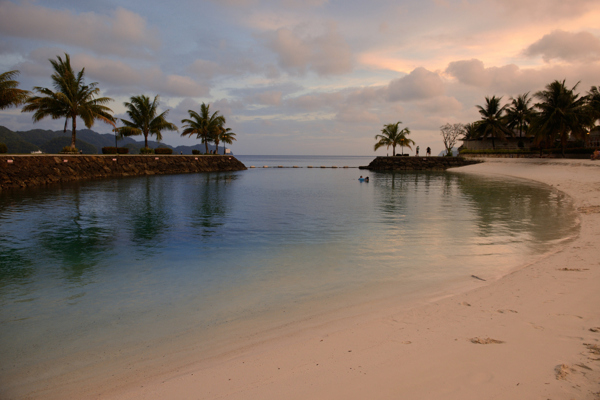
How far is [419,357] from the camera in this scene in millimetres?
3822

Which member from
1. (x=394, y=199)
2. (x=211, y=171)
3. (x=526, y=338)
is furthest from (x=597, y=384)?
(x=211, y=171)

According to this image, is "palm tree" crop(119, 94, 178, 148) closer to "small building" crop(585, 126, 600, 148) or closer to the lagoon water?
the lagoon water

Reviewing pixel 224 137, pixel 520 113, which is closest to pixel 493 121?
pixel 520 113

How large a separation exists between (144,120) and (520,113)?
63076 millimetres

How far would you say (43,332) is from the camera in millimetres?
5211

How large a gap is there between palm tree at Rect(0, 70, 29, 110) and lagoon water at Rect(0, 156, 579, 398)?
1559cm

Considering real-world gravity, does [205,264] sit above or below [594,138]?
below

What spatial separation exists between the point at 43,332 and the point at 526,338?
6.80 m

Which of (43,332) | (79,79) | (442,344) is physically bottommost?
(43,332)

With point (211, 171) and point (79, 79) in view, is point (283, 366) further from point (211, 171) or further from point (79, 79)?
point (211, 171)

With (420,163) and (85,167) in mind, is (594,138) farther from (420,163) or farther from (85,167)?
(85,167)

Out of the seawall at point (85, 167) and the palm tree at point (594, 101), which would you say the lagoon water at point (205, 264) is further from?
the palm tree at point (594, 101)

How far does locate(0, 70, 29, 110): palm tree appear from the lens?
88.5 ft

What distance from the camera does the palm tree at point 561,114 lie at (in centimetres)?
4050
